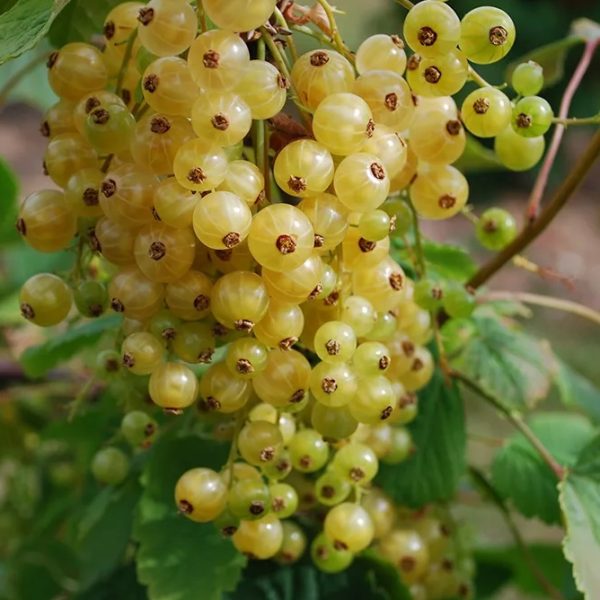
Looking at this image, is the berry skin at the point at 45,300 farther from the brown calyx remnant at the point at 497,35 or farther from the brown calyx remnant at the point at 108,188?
the brown calyx remnant at the point at 497,35

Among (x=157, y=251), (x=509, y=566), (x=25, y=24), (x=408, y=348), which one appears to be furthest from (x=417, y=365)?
(x=509, y=566)

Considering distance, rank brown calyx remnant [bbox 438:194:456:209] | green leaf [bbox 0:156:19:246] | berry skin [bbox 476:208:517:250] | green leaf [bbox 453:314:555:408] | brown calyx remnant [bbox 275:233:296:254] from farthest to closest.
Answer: green leaf [bbox 0:156:19:246], green leaf [bbox 453:314:555:408], berry skin [bbox 476:208:517:250], brown calyx remnant [bbox 438:194:456:209], brown calyx remnant [bbox 275:233:296:254]

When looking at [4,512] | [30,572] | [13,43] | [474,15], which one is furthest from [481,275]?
[4,512]

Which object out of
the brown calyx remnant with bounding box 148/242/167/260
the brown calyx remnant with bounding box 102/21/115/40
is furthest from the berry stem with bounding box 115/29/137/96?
the brown calyx remnant with bounding box 148/242/167/260

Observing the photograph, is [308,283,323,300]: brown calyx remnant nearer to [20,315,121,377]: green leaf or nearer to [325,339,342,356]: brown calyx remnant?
[325,339,342,356]: brown calyx remnant

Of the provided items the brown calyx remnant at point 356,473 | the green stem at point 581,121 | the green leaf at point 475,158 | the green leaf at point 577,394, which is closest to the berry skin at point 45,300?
the brown calyx remnant at point 356,473

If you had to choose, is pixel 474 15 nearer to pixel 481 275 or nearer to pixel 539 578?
pixel 481 275
